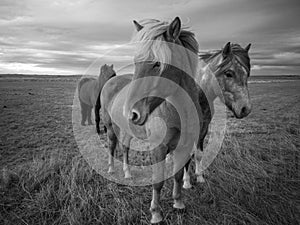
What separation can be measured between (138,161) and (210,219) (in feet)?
9.31

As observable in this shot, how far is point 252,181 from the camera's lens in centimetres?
365

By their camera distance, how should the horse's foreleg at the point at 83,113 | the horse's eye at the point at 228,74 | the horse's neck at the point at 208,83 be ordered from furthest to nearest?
the horse's foreleg at the point at 83,113, the horse's neck at the point at 208,83, the horse's eye at the point at 228,74

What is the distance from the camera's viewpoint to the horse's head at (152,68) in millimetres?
2082

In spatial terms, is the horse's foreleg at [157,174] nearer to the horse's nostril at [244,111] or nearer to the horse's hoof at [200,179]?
the horse's hoof at [200,179]

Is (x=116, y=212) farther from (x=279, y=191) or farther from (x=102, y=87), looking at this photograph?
(x=102, y=87)

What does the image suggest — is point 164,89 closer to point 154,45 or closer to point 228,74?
point 154,45

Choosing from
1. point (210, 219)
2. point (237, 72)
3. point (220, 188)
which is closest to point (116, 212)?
point (210, 219)

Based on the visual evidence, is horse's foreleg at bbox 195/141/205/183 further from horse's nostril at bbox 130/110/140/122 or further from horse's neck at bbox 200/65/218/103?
horse's nostril at bbox 130/110/140/122

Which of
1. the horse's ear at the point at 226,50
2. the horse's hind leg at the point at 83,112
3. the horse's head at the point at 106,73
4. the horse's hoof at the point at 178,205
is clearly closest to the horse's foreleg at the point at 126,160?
the horse's hoof at the point at 178,205

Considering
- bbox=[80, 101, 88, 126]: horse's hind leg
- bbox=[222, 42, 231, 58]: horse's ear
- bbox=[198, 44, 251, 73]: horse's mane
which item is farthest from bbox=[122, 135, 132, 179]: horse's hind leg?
bbox=[80, 101, 88, 126]: horse's hind leg

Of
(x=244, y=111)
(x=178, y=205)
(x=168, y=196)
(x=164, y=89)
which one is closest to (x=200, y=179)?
(x=168, y=196)

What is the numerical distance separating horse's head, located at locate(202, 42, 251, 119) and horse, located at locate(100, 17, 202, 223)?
Answer: 3.46ft

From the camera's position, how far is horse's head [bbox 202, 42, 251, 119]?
3428 mm

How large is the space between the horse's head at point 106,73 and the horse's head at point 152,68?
9.80 ft
